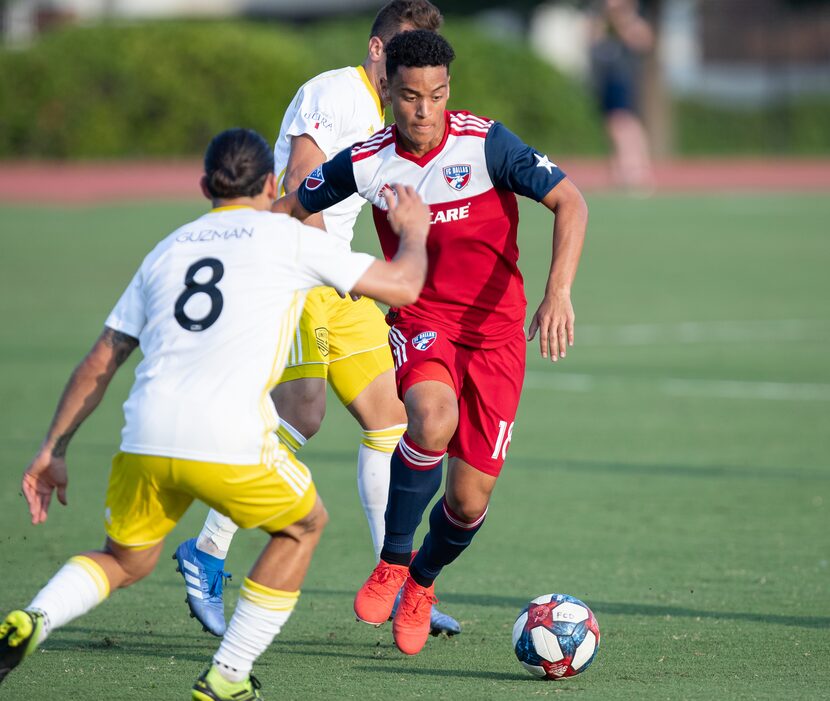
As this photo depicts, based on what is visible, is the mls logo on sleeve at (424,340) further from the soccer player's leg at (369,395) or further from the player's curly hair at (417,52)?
the player's curly hair at (417,52)

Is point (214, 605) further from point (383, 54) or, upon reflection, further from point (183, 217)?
point (183, 217)

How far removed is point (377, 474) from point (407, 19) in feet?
6.93

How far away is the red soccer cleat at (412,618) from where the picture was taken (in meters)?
5.76

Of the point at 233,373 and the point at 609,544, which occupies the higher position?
the point at 233,373

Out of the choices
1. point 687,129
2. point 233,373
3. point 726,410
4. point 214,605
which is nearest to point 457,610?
point 214,605

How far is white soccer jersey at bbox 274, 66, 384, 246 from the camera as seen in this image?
6.71 meters

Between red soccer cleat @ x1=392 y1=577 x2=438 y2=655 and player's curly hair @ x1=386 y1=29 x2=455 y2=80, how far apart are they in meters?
2.08

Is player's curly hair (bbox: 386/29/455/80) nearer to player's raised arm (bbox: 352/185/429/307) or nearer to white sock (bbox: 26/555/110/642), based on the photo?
player's raised arm (bbox: 352/185/429/307)

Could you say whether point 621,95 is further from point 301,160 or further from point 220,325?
point 220,325

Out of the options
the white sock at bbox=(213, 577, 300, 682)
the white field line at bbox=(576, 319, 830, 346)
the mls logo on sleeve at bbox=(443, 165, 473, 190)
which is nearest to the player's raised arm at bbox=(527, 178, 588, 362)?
the mls logo on sleeve at bbox=(443, 165, 473, 190)

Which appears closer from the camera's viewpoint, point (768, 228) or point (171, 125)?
point (768, 228)

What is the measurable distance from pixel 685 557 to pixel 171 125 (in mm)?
28109

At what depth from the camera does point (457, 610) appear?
6.65 meters

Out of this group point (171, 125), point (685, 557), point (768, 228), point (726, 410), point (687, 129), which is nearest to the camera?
point (685, 557)
